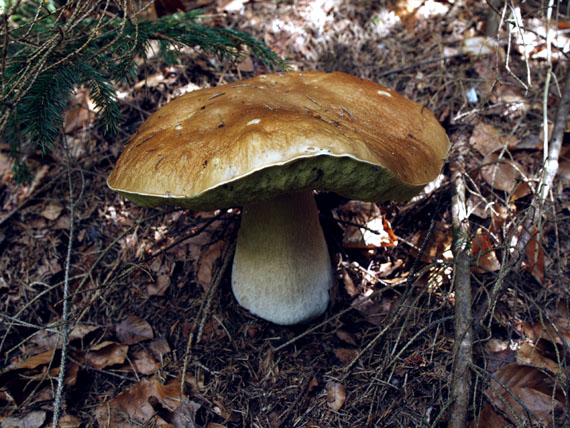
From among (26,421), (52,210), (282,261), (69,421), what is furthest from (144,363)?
(52,210)

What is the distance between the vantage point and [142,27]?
1.74 meters

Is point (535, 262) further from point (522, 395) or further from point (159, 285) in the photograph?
point (159, 285)

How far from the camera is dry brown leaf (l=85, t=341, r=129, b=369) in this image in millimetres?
1750

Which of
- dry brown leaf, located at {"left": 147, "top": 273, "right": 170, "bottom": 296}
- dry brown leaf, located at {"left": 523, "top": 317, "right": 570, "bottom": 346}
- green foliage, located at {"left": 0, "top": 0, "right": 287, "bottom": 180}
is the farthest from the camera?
dry brown leaf, located at {"left": 147, "top": 273, "right": 170, "bottom": 296}

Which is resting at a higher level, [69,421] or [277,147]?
[277,147]

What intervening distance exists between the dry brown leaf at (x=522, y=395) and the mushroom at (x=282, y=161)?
2.62 ft

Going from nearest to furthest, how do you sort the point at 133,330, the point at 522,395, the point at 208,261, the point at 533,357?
1. the point at 522,395
2. the point at 533,357
3. the point at 133,330
4. the point at 208,261

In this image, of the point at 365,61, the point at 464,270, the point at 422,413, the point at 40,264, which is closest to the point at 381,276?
the point at 464,270

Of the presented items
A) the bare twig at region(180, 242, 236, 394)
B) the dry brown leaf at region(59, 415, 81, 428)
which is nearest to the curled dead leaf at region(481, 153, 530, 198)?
the bare twig at region(180, 242, 236, 394)

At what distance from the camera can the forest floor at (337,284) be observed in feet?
5.14

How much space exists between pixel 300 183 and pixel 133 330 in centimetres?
123

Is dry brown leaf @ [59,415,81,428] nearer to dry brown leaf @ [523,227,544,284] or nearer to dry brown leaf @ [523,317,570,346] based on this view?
dry brown leaf @ [523,317,570,346]

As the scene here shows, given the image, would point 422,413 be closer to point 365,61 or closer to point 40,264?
point 40,264

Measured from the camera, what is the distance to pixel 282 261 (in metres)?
1.83
